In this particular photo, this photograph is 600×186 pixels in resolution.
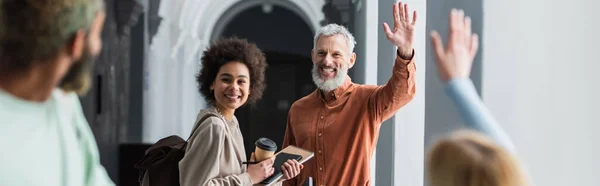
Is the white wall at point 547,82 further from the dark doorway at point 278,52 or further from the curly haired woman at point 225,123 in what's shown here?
the dark doorway at point 278,52

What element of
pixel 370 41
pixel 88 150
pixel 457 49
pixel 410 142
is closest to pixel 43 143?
pixel 88 150

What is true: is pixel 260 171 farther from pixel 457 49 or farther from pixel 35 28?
pixel 35 28

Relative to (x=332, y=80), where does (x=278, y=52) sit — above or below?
above

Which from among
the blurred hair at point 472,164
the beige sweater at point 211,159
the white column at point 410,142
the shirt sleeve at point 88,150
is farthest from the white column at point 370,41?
the shirt sleeve at point 88,150

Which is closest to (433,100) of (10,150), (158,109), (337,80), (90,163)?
(337,80)

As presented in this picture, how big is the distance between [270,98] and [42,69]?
18.5 feet

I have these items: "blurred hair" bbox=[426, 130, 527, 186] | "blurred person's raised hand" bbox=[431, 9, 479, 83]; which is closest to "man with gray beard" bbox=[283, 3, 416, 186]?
"blurred person's raised hand" bbox=[431, 9, 479, 83]

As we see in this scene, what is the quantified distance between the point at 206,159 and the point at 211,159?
20 mm

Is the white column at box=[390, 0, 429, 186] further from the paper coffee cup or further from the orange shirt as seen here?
the paper coffee cup

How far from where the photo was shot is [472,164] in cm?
141

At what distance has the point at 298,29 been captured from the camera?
11.0m

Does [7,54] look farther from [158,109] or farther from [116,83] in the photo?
[158,109]

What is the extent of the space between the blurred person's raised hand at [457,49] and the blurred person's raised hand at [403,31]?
0.41 meters

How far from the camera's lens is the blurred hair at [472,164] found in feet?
4.58
